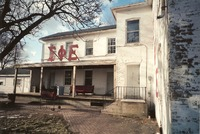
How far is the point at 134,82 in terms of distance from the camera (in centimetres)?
1305

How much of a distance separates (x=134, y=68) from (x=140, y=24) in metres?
3.13

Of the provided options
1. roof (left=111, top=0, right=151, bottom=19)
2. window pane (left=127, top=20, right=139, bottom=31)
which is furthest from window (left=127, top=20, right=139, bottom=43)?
roof (left=111, top=0, right=151, bottom=19)

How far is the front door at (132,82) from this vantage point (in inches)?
506

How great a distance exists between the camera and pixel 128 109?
1115cm

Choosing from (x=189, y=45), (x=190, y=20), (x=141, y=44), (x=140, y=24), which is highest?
(x=140, y=24)

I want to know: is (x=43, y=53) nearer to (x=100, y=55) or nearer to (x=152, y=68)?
(x=100, y=55)

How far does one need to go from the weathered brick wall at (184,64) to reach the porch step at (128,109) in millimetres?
6756

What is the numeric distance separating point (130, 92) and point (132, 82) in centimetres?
71

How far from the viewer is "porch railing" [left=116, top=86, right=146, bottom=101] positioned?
1255 centimetres

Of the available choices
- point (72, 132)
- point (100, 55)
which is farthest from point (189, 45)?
point (100, 55)

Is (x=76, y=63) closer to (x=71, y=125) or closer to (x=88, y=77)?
(x=88, y=77)

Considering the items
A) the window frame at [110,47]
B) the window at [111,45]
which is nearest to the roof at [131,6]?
the window at [111,45]

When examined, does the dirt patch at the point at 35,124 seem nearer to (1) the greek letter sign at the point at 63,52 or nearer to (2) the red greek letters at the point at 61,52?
(1) the greek letter sign at the point at 63,52

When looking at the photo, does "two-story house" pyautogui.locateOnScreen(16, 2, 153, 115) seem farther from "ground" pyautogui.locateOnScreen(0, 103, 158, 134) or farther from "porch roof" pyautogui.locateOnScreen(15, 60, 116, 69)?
"ground" pyautogui.locateOnScreen(0, 103, 158, 134)
